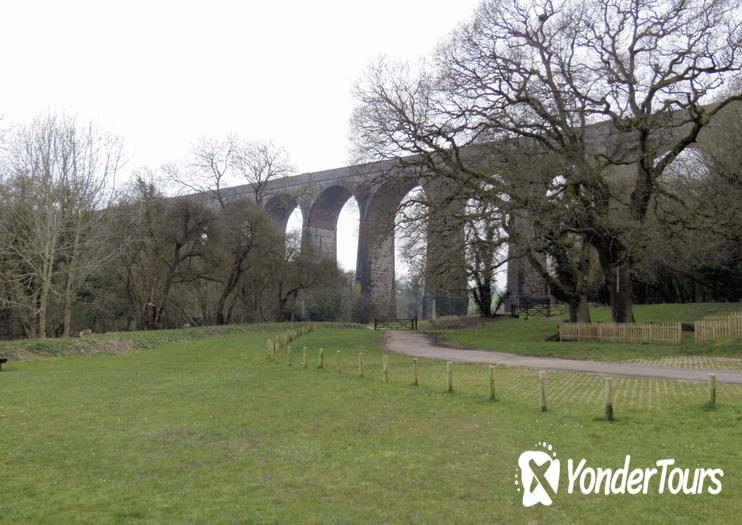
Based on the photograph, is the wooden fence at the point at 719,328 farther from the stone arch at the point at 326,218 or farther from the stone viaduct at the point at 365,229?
the stone arch at the point at 326,218

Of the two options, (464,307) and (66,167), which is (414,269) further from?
(464,307)

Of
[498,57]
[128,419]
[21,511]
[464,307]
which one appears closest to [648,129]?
[498,57]

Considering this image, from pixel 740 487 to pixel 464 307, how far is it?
46413 mm

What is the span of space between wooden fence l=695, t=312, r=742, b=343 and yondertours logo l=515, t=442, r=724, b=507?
15.0 meters

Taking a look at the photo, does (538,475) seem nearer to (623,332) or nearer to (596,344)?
(596,344)

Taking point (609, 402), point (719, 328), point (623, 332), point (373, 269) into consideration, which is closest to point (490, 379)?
point (609, 402)

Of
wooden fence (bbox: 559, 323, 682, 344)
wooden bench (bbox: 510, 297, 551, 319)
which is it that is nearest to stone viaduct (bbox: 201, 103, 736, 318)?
wooden bench (bbox: 510, 297, 551, 319)

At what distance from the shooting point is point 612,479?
20.1ft

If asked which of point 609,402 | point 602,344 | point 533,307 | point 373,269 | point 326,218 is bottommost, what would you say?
point 609,402

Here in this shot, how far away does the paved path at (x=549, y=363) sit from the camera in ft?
43.2

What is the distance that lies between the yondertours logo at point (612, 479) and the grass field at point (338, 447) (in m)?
0.12

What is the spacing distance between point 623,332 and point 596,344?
5.34 feet

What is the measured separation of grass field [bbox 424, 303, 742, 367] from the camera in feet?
58.9

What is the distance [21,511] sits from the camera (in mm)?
5383
